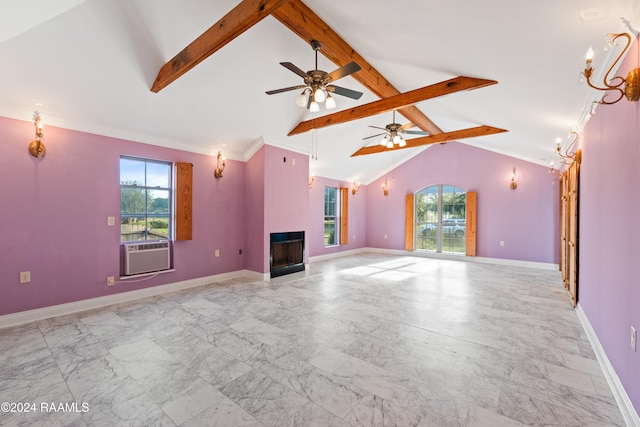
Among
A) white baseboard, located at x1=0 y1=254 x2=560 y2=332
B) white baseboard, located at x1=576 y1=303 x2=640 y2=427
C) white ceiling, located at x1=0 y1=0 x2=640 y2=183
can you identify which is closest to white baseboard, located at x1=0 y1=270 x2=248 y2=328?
white baseboard, located at x1=0 y1=254 x2=560 y2=332

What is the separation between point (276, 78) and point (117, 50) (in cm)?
181

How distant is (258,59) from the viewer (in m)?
3.53

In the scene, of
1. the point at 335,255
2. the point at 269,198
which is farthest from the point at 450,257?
the point at 269,198

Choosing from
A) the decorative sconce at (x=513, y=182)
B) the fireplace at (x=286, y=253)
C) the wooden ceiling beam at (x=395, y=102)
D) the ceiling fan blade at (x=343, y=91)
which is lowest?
the fireplace at (x=286, y=253)

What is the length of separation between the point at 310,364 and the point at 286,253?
143 inches

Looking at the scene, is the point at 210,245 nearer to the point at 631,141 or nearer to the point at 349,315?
the point at 349,315

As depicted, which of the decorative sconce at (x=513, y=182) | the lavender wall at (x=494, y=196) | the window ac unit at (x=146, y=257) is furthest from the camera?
the decorative sconce at (x=513, y=182)

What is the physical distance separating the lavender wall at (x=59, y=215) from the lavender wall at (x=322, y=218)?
12.7 ft

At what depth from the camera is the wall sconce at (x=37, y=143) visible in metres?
3.42

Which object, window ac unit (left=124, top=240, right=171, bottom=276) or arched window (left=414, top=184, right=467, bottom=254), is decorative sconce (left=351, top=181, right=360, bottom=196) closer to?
arched window (left=414, top=184, right=467, bottom=254)

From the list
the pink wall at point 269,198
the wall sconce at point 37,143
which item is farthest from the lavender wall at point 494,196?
the wall sconce at point 37,143

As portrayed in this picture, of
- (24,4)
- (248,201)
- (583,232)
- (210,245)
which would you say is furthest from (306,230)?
(24,4)

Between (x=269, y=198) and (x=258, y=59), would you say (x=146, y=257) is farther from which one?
(x=258, y=59)

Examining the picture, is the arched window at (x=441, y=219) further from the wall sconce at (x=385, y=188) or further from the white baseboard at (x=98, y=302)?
the white baseboard at (x=98, y=302)
